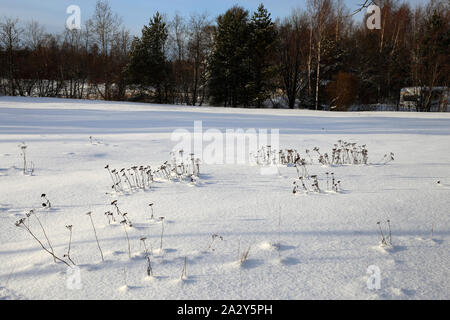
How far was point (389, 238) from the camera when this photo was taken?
264 centimetres

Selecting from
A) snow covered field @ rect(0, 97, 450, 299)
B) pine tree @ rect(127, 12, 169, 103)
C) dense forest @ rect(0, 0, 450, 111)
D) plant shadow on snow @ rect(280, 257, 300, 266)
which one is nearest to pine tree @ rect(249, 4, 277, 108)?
dense forest @ rect(0, 0, 450, 111)

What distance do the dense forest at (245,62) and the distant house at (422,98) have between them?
38 cm

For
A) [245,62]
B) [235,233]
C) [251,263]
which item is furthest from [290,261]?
[245,62]

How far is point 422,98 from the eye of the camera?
24250 millimetres

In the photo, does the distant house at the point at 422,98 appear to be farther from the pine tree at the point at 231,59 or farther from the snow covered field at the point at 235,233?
the snow covered field at the point at 235,233

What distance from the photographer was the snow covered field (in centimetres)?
203

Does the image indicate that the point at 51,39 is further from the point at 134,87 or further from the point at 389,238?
the point at 389,238

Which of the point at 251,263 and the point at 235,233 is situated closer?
the point at 251,263

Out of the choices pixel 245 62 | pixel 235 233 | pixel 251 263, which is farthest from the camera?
pixel 245 62

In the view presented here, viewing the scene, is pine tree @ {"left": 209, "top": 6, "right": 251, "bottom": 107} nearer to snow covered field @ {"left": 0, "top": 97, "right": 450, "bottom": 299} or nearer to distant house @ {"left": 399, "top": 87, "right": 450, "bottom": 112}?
distant house @ {"left": 399, "top": 87, "right": 450, "bottom": 112}

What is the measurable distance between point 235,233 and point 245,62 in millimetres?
22734

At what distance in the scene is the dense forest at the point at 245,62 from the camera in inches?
907

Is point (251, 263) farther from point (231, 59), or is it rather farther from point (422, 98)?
point (422, 98)

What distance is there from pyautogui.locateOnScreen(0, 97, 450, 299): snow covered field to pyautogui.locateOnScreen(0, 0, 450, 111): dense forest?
1938 cm
